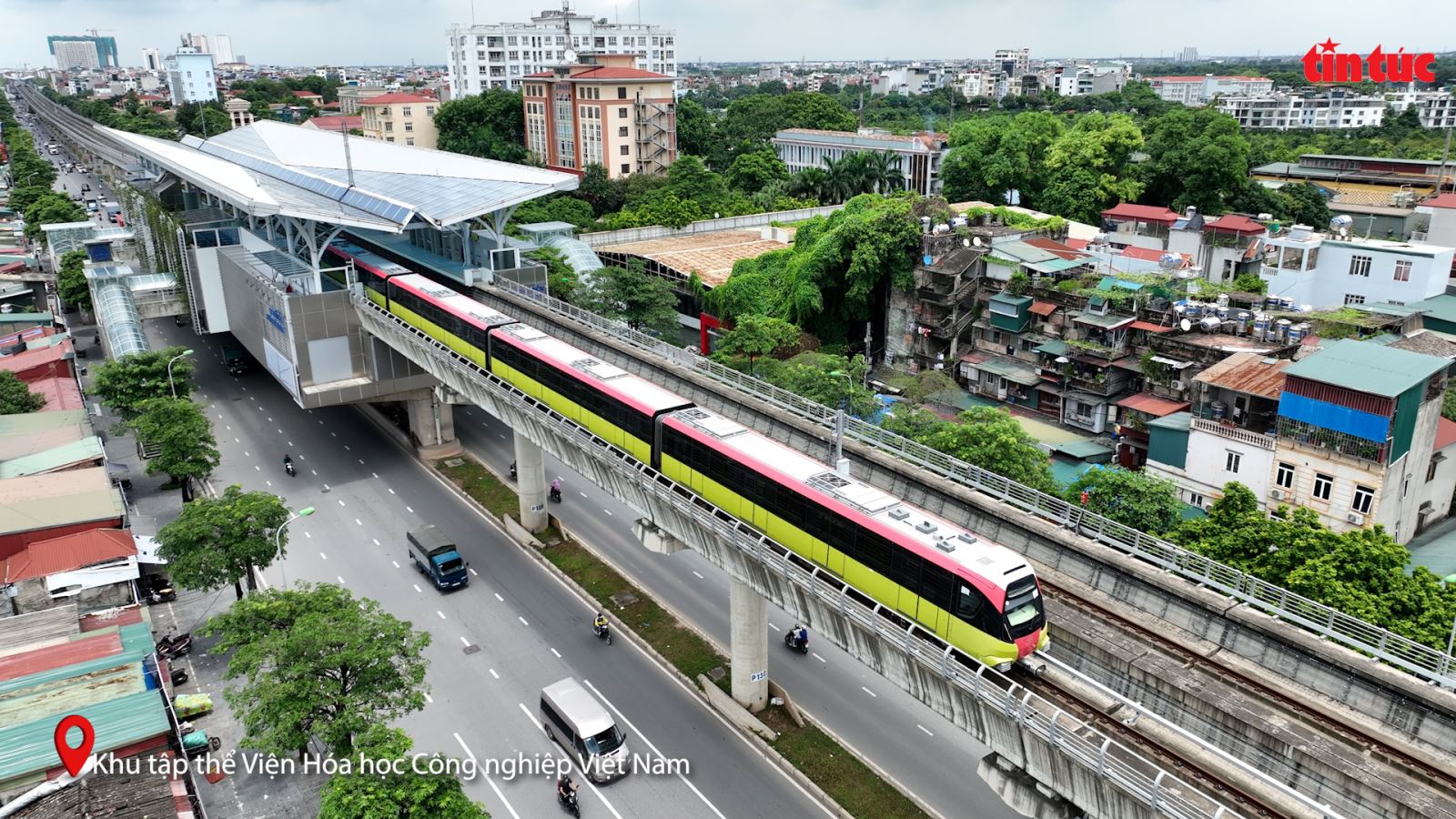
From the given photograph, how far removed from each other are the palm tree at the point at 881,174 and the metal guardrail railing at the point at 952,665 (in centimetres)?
7477

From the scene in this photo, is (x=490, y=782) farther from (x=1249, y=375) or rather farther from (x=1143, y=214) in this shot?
(x=1143, y=214)

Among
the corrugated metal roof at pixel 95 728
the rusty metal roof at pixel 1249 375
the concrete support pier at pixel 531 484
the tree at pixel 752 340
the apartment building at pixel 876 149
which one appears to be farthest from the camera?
the apartment building at pixel 876 149

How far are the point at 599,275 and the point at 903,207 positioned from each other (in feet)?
68.7

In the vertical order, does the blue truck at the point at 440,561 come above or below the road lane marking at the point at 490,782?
above

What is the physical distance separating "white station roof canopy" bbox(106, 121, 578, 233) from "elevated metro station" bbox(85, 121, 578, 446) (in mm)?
157

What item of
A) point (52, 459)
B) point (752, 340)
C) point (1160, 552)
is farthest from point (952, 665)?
point (52, 459)

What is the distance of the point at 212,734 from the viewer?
3050cm

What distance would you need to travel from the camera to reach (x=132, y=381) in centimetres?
4775

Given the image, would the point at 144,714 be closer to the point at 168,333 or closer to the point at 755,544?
the point at 755,544

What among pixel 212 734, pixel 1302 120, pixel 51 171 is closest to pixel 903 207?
pixel 212 734

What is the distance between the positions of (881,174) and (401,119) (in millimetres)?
81637

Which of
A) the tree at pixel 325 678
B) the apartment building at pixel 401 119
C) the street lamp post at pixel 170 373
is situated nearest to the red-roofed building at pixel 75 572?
the tree at pixel 325 678

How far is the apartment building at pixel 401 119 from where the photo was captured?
14512 centimetres

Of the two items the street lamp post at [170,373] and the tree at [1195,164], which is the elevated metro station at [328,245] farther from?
the tree at [1195,164]
